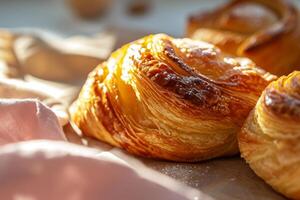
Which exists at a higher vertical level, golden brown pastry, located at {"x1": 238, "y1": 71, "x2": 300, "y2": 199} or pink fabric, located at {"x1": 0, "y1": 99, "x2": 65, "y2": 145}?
golden brown pastry, located at {"x1": 238, "y1": 71, "x2": 300, "y2": 199}

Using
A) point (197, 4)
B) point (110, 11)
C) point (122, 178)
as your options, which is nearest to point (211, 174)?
point (122, 178)

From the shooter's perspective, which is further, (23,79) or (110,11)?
(110,11)

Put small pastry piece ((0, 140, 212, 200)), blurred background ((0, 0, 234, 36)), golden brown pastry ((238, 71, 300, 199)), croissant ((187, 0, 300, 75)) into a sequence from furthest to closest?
blurred background ((0, 0, 234, 36)), croissant ((187, 0, 300, 75)), golden brown pastry ((238, 71, 300, 199)), small pastry piece ((0, 140, 212, 200))

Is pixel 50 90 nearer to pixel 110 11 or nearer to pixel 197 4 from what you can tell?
pixel 110 11

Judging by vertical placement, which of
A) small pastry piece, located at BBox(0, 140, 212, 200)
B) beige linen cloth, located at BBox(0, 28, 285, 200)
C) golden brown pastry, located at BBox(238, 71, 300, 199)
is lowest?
beige linen cloth, located at BBox(0, 28, 285, 200)

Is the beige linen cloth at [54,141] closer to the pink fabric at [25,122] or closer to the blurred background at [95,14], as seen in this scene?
the pink fabric at [25,122]

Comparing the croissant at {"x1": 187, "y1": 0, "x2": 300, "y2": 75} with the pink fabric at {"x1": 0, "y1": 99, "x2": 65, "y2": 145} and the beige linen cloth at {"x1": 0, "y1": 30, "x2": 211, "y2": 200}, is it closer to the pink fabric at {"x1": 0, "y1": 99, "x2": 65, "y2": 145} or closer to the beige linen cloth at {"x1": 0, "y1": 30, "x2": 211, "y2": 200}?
the beige linen cloth at {"x1": 0, "y1": 30, "x2": 211, "y2": 200}

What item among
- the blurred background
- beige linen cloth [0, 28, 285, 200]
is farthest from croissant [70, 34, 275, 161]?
the blurred background
